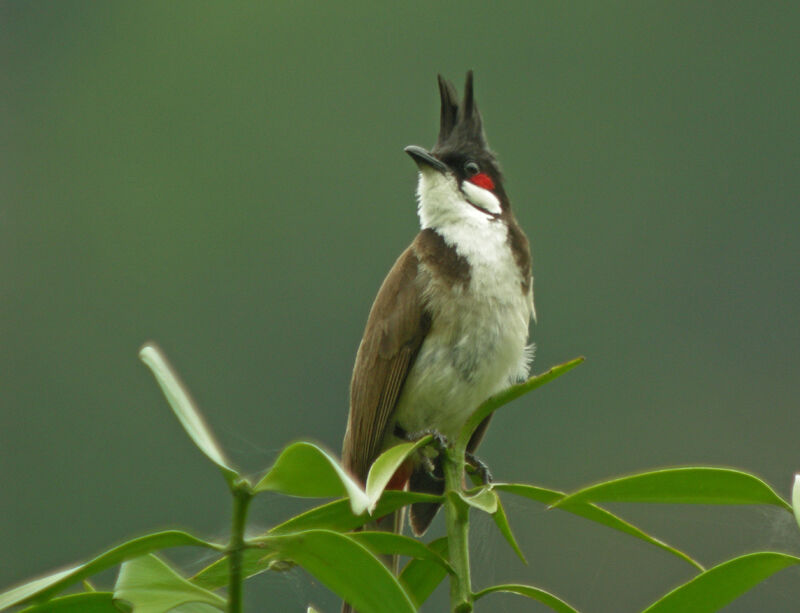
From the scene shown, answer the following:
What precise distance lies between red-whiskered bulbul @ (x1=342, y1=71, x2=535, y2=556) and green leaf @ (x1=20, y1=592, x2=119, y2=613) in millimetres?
1566

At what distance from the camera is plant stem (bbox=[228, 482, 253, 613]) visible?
0.94m

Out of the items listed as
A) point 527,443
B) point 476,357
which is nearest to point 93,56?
point 527,443

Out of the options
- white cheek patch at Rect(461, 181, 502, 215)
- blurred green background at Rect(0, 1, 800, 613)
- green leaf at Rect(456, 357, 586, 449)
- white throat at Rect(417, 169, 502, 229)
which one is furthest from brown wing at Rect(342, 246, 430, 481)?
blurred green background at Rect(0, 1, 800, 613)

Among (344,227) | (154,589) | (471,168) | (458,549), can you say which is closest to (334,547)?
(154,589)

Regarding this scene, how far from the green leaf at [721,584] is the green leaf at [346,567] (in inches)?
8.6

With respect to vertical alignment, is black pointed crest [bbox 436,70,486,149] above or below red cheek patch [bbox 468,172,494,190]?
above

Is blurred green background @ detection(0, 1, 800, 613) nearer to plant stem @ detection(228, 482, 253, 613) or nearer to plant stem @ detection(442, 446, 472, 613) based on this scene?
plant stem @ detection(442, 446, 472, 613)

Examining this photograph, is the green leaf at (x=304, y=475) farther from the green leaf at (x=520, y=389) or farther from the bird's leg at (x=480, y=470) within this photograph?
the bird's leg at (x=480, y=470)

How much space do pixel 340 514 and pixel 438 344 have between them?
151 centimetres

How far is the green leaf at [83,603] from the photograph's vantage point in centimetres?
101

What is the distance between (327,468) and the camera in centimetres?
95

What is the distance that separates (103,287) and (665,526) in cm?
1079

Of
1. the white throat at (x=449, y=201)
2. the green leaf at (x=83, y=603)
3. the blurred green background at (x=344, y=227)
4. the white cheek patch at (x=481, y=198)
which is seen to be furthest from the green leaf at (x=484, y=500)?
the blurred green background at (x=344, y=227)

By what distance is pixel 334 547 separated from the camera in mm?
968
